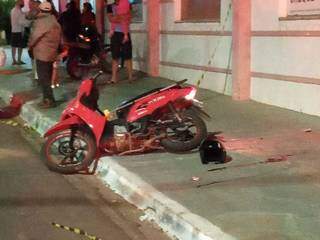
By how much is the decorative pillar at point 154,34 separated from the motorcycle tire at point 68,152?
8.15 metres

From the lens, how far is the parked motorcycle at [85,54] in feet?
52.5

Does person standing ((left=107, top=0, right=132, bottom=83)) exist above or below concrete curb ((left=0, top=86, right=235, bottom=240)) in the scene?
above

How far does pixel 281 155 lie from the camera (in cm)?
800

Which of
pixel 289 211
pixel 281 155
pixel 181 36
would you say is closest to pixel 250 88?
pixel 181 36

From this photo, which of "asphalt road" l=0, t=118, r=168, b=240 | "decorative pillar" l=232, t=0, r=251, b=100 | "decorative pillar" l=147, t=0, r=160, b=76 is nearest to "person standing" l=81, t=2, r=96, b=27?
"decorative pillar" l=147, t=0, r=160, b=76

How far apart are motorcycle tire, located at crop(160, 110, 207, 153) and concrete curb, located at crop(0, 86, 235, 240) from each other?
0.72 m

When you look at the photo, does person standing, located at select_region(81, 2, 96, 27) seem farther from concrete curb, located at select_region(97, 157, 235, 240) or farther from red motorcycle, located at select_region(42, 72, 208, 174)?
concrete curb, located at select_region(97, 157, 235, 240)

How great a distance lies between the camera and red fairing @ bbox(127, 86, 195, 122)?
796 centimetres

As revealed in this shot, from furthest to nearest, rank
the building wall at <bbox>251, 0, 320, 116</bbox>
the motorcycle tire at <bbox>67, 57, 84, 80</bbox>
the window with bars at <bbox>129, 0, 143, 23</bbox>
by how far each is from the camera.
Result: the window with bars at <bbox>129, 0, 143, 23</bbox> < the motorcycle tire at <bbox>67, 57, 84, 80</bbox> < the building wall at <bbox>251, 0, 320, 116</bbox>

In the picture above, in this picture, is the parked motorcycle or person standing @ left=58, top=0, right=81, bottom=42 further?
person standing @ left=58, top=0, right=81, bottom=42

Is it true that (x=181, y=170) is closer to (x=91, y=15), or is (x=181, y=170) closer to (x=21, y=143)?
(x=21, y=143)

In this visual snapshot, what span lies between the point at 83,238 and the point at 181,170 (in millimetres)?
2040

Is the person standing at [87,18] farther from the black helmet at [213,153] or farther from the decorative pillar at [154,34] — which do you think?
the black helmet at [213,153]

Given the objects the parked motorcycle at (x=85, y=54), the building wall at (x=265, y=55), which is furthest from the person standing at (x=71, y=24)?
the building wall at (x=265, y=55)
